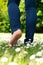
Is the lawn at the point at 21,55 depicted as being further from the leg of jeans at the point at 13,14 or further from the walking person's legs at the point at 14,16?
the leg of jeans at the point at 13,14

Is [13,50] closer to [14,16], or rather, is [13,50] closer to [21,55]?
[21,55]

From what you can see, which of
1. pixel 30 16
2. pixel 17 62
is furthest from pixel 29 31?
pixel 17 62

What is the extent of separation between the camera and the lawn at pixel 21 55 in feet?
12.9

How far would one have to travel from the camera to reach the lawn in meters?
3.93

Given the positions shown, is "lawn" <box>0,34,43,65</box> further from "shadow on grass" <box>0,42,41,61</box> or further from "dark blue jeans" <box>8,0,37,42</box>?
"dark blue jeans" <box>8,0,37,42</box>

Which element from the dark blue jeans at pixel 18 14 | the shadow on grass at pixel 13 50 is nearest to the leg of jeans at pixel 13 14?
the dark blue jeans at pixel 18 14

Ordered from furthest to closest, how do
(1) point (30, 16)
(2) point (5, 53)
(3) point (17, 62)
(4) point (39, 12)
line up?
1. (4) point (39, 12)
2. (1) point (30, 16)
3. (2) point (5, 53)
4. (3) point (17, 62)

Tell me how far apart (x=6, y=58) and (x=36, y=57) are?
0.34 meters

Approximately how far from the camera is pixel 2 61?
13.0 feet

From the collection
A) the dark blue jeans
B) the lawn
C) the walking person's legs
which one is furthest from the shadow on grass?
the dark blue jeans

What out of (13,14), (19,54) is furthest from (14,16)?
(19,54)

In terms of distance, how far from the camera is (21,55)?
4.22 metres

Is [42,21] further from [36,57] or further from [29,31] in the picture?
[36,57]

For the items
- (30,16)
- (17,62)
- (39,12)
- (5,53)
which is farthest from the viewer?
(39,12)
